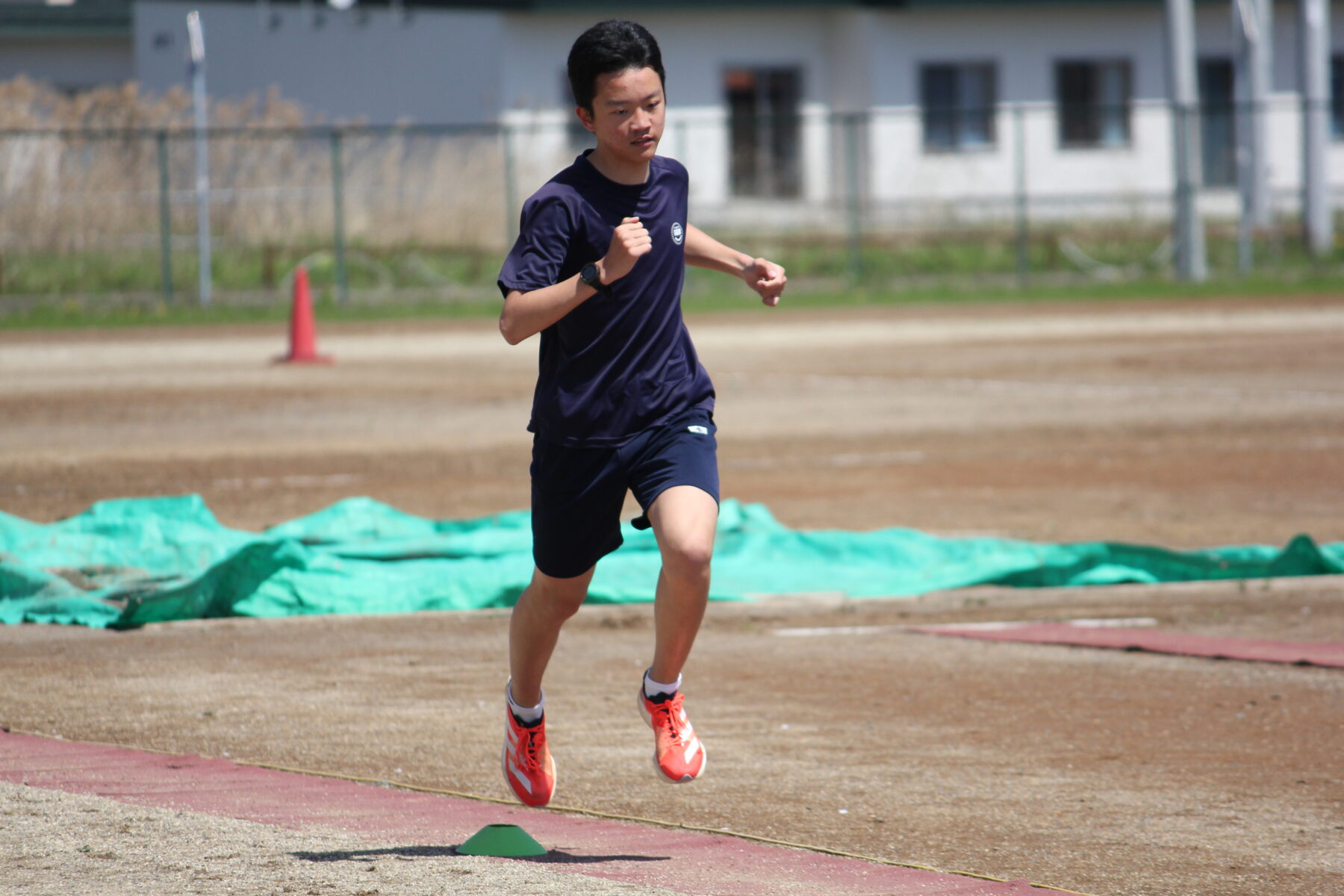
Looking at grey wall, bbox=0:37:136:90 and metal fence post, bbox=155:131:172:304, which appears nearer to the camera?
metal fence post, bbox=155:131:172:304

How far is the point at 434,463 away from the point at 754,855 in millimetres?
8243

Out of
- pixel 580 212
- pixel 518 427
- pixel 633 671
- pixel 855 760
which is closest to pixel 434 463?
pixel 518 427

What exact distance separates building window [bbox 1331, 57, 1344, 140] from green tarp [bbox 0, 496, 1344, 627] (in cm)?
3512

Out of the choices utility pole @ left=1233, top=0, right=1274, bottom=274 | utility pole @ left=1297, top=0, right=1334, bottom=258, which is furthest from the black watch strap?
utility pole @ left=1297, top=0, right=1334, bottom=258

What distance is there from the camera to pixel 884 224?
32.9 metres

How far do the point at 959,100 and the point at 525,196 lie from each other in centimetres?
1400

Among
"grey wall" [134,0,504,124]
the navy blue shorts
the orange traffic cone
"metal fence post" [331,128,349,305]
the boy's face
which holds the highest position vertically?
"grey wall" [134,0,504,124]

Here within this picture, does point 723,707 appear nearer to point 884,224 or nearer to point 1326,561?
point 1326,561

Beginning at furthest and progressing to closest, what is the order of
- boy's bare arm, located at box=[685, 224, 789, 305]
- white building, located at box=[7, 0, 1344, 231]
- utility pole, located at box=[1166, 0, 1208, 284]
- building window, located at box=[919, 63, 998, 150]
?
building window, located at box=[919, 63, 998, 150], white building, located at box=[7, 0, 1344, 231], utility pole, located at box=[1166, 0, 1208, 284], boy's bare arm, located at box=[685, 224, 789, 305]

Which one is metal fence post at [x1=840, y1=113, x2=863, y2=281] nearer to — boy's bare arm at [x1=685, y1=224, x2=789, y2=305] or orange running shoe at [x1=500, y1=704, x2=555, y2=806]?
boy's bare arm at [x1=685, y1=224, x2=789, y2=305]

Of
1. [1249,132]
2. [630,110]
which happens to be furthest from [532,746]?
[1249,132]

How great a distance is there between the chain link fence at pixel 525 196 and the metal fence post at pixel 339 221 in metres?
0.04

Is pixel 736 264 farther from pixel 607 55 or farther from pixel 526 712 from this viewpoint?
pixel 526 712

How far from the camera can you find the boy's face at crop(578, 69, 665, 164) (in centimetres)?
443
